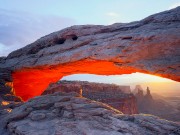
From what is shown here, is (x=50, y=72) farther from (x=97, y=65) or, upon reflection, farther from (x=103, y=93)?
(x=103, y=93)

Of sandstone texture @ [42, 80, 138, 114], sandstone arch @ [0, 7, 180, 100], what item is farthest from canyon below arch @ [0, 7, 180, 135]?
sandstone texture @ [42, 80, 138, 114]

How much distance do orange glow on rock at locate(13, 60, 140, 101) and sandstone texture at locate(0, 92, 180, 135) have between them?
8.51 feet

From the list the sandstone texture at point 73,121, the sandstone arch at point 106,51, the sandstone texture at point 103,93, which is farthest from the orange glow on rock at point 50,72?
the sandstone texture at point 103,93

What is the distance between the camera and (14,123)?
9.79m

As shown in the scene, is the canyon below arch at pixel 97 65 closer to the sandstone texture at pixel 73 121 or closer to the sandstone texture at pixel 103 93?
the sandstone texture at pixel 73 121

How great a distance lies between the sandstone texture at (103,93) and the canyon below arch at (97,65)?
1137 centimetres

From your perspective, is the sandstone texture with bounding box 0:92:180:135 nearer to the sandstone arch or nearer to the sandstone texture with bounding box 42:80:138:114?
the sandstone arch

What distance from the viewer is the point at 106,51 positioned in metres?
11.4

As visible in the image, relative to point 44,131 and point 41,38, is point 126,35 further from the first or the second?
point 41,38

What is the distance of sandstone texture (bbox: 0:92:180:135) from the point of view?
316 inches

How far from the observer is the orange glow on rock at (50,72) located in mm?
12660

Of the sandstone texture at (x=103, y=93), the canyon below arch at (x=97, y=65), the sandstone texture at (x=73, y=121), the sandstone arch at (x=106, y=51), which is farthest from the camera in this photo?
the sandstone texture at (x=103, y=93)

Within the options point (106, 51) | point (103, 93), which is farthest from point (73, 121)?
point (103, 93)

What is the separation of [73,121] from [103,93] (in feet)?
70.6
